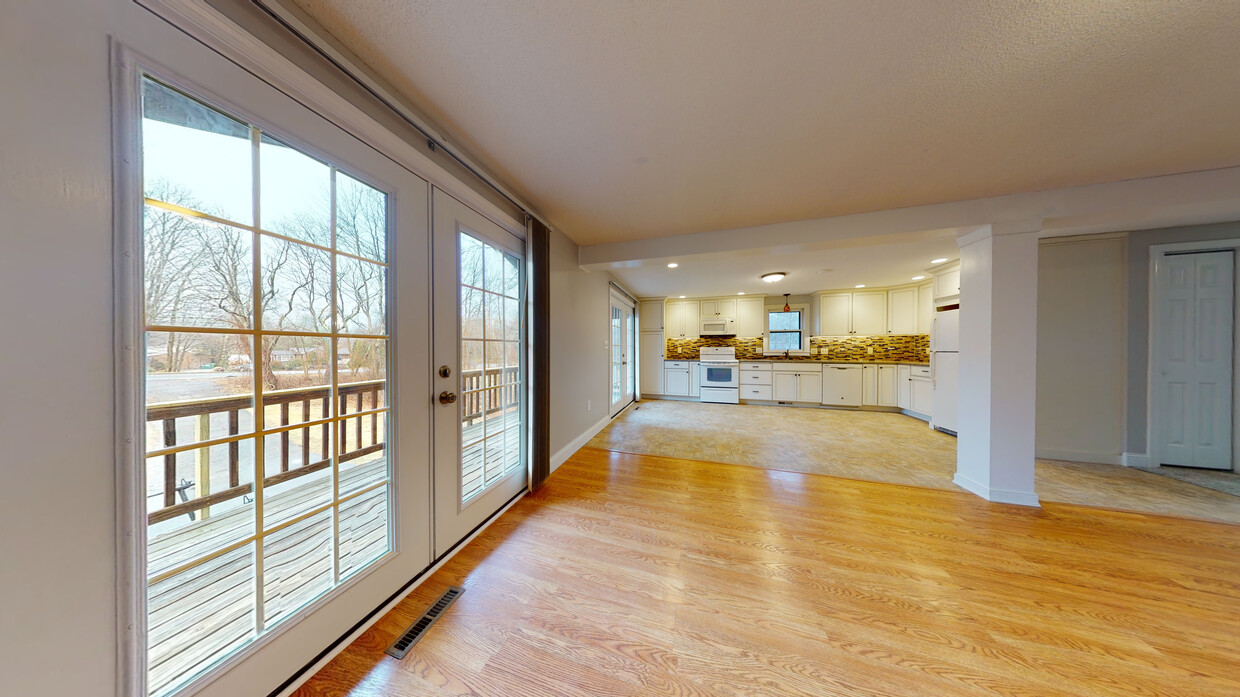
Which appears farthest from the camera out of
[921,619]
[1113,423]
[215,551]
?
[1113,423]

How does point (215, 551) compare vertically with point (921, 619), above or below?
above

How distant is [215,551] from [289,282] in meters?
0.82

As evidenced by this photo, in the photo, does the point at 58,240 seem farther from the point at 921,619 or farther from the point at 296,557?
the point at 921,619

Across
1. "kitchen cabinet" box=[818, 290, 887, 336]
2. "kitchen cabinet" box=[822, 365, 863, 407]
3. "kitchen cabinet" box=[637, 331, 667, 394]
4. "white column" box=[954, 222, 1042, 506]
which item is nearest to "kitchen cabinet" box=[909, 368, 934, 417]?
"kitchen cabinet" box=[822, 365, 863, 407]

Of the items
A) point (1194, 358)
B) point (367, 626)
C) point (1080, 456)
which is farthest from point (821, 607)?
point (1194, 358)

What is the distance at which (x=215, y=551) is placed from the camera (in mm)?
916

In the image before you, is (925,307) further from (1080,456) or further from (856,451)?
(856,451)

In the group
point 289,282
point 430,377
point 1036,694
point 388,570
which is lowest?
point 1036,694

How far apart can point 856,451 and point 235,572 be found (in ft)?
14.3

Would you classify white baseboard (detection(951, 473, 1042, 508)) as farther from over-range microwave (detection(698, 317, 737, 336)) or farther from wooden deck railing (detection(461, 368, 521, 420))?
over-range microwave (detection(698, 317, 737, 336))

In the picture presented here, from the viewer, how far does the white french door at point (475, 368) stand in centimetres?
166

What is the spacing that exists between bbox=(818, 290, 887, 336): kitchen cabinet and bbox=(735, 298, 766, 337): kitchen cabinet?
888 mm

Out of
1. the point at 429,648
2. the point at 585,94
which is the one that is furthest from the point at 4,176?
the point at 429,648

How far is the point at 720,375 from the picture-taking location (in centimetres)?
579
